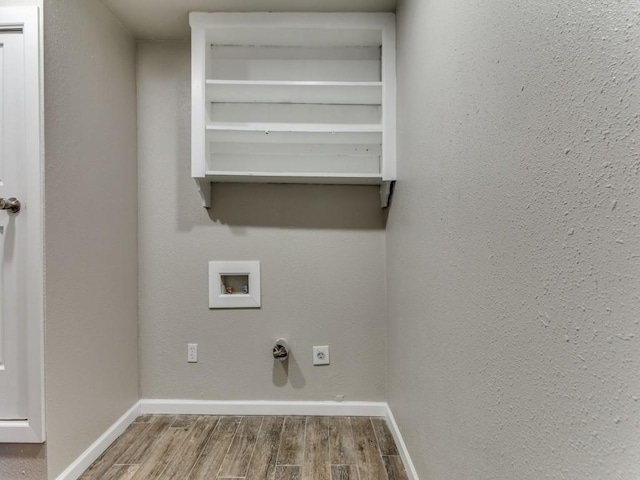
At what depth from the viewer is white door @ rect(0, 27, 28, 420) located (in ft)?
4.76

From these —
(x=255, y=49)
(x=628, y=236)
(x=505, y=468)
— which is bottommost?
(x=505, y=468)

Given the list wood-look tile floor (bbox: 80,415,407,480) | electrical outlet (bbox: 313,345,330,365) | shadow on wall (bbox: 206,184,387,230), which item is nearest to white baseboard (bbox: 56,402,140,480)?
wood-look tile floor (bbox: 80,415,407,480)

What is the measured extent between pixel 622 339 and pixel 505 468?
468mm

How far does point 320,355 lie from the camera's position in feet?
7.31

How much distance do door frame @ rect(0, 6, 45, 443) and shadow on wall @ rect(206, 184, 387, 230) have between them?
0.93 meters

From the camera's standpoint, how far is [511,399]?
0.76 meters

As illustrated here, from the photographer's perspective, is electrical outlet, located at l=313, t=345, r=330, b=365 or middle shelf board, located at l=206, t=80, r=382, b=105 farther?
electrical outlet, located at l=313, t=345, r=330, b=365

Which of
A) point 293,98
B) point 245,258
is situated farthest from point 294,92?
point 245,258

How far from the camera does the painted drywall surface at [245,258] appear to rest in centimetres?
224

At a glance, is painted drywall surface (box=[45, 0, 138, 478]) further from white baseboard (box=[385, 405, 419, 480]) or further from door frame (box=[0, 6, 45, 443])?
white baseboard (box=[385, 405, 419, 480])

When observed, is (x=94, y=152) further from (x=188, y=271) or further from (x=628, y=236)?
(x=628, y=236)

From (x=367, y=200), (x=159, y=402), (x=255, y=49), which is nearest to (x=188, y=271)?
(x=159, y=402)

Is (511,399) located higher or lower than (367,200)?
lower

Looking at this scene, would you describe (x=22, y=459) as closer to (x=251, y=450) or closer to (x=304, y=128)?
(x=251, y=450)
